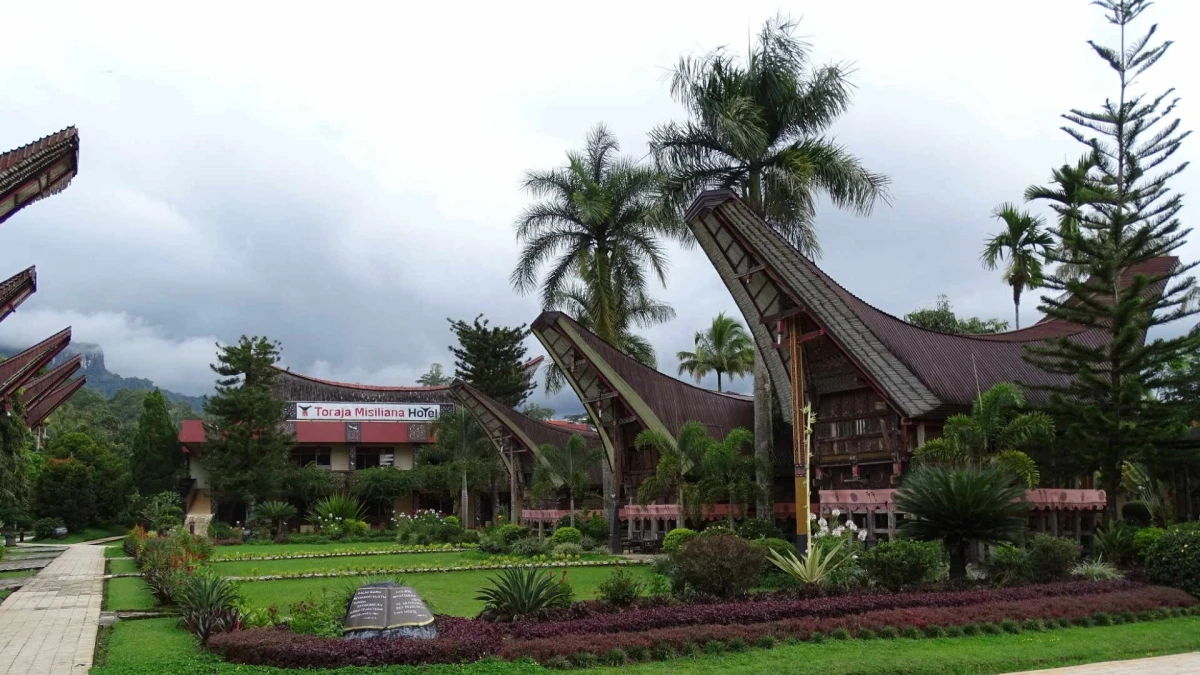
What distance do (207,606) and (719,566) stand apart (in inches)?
260

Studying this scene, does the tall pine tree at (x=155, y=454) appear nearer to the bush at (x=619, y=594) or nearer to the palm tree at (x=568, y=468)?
the palm tree at (x=568, y=468)

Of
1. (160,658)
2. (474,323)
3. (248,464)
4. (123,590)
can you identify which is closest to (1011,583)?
(160,658)

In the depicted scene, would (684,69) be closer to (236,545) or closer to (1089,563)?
(1089,563)

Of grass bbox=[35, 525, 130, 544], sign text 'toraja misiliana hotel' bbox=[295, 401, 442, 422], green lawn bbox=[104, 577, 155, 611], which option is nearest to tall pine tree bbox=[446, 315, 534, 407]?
sign text 'toraja misiliana hotel' bbox=[295, 401, 442, 422]

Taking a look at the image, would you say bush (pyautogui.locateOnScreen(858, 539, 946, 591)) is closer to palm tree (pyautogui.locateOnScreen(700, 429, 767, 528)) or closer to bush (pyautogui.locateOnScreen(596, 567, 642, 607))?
bush (pyautogui.locateOnScreen(596, 567, 642, 607))

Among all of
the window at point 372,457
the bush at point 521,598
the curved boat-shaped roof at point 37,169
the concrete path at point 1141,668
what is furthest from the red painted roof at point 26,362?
the concrete path at point 1141,668

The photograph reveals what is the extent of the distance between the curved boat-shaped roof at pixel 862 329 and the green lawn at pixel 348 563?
863 cm

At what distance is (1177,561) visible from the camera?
1485 cm

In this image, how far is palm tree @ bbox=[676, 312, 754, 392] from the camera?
51.7 metres

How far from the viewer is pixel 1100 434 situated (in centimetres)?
2059

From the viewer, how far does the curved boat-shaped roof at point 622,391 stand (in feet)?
104

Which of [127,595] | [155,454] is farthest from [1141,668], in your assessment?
[155,454]

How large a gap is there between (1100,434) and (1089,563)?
4.56 metres

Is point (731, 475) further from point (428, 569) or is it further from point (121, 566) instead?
point (121, 566)
